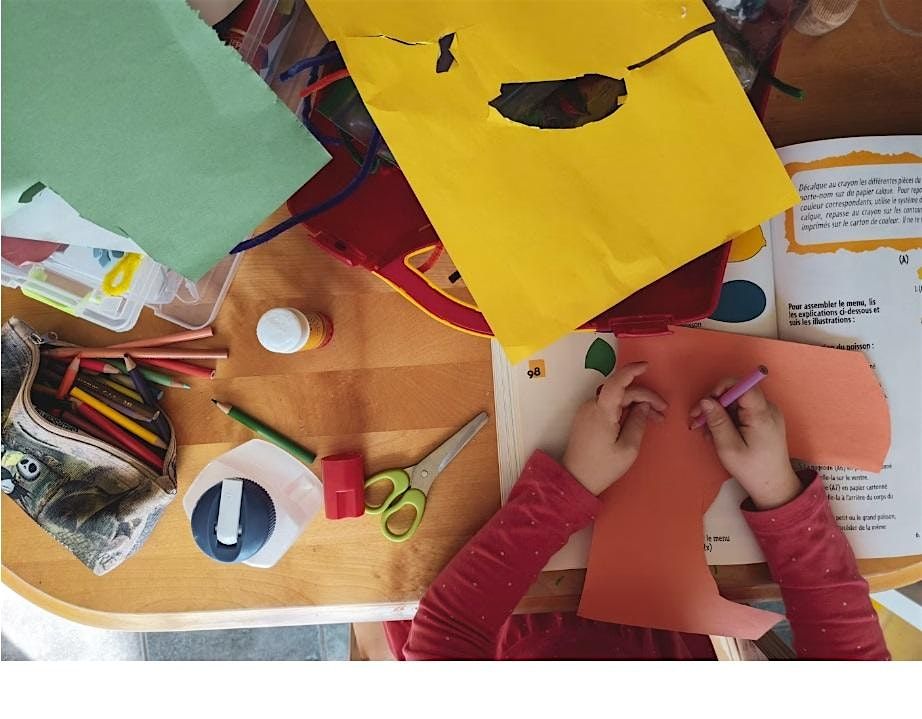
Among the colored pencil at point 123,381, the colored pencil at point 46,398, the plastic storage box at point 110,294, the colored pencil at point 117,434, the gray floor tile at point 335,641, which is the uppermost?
the plastic storage box at point 110,294

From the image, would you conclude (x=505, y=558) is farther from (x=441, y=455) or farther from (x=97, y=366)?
(x=97, y=366)

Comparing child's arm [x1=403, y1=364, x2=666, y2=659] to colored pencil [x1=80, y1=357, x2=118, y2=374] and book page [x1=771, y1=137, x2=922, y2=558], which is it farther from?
colored pencil [x1=80, y1=357, x2=118, y2=374]

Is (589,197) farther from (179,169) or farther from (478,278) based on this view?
(179,169)

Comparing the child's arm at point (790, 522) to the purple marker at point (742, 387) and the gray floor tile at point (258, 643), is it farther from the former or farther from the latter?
the gray floor tile at point (258, 643)

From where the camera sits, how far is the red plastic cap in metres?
0.54

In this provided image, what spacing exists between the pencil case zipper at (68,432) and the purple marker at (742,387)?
1.49ft

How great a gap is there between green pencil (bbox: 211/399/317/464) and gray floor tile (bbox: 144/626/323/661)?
559 millimetres

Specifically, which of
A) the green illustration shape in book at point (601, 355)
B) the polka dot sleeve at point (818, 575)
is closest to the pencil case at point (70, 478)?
the green illustration shape in book at point (601, 355)

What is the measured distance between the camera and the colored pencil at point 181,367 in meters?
0.54

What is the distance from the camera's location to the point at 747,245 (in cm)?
54

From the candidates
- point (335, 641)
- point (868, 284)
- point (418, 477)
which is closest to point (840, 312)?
point (868, 284)

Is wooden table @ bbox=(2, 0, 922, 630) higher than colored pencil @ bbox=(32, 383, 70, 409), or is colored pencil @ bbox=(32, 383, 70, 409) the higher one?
colored pencil @ bbox=(32, 383, 70, 409)

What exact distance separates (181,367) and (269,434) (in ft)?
0.30

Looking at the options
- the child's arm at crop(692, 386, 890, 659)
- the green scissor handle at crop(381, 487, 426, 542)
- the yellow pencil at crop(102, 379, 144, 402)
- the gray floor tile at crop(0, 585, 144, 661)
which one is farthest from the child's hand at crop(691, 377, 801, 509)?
the gray floor tile at crop(0, 585, 144, 661)
